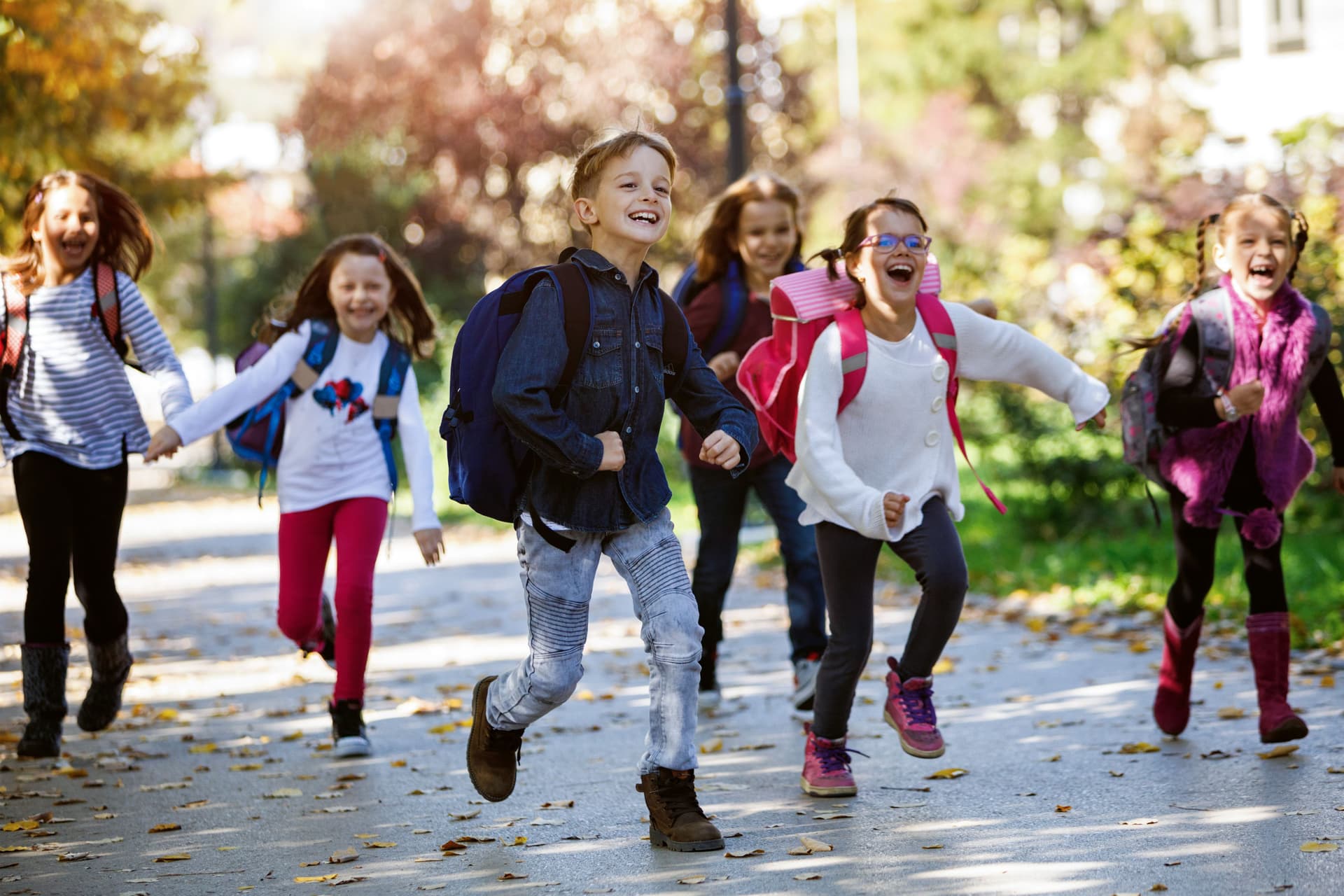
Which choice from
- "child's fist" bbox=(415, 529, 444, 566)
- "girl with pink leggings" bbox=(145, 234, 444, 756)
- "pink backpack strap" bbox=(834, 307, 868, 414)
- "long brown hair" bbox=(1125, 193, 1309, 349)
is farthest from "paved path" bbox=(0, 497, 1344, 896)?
"long brown hair" bbox=(1125, 193, 1309, 349)

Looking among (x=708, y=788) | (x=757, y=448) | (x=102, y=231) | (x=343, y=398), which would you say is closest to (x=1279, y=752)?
(x=708, y=788)

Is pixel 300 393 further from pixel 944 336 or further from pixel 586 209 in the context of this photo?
pixel 944 336

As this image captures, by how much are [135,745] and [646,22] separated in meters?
21.0

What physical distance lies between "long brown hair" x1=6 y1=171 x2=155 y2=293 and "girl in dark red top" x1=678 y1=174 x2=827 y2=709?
2.18 m

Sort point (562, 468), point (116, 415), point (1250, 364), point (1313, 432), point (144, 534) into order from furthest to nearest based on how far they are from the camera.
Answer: point (144, 534), point (1313, 432), point (116, 415), point (1250, 364), point (562, 468)

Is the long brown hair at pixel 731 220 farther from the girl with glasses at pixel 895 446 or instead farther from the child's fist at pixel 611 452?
the child's fist at pixel 611 452

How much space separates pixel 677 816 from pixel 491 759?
66 cm

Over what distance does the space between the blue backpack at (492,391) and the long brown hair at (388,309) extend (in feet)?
6.06

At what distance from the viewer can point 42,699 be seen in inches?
243

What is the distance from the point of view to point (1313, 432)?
10.1 metres

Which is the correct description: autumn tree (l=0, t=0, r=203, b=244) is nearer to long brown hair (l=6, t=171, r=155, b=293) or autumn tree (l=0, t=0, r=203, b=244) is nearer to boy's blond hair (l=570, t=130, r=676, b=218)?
long brown hair (l=6, t=171, r=155, b=293)

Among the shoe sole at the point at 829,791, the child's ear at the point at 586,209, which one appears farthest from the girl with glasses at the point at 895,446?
the child's ear at the point at 586,209

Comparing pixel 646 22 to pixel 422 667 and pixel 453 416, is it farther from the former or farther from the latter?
pixel 453 416

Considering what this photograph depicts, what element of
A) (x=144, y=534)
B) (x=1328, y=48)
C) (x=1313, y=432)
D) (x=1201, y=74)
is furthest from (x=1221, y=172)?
(x=1201, y=74)
